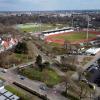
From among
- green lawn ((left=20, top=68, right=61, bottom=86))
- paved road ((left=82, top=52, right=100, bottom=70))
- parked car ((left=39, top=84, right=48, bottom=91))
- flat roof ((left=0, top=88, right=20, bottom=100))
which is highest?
flat roof ((left=0, top=88, right=20, bottom=100))

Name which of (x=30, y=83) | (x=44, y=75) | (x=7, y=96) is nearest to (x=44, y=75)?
(x=44, y=75)

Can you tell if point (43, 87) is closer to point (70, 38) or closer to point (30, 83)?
point (30, 83)

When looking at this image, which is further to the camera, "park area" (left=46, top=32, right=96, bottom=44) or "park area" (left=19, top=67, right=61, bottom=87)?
"park area" (left=46, top=32, right=96, bottom=44)

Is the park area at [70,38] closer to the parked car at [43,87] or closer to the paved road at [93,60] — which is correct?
the paved road at [93,60]

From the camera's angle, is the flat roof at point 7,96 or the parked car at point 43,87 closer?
the flat roof at point 7,96

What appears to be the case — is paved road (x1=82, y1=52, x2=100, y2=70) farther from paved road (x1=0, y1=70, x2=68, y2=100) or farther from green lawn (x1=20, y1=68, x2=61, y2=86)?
paved road (x1=0, y1=70, x2=68, y2=100)

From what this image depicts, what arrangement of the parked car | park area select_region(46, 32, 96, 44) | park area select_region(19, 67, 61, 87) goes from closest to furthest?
the parked car
park area select_region(19, 67, 61, 87)
park area select_region(46, 32, 96, 44)

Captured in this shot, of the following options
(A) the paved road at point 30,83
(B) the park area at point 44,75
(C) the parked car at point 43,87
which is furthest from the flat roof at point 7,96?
(B) the park area at point 44,75

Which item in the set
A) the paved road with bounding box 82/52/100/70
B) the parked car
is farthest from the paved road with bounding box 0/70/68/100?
the paved road with bounding box 82/52/100/70
